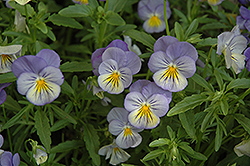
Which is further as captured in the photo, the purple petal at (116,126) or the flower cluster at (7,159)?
the purple petal at (116,126)

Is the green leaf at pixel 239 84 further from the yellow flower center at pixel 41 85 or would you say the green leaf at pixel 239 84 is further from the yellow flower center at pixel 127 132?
the yellow flower center at pixel 41 85

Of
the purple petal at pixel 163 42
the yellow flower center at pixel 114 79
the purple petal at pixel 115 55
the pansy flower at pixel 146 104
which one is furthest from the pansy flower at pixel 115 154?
the purple petal at pixel 163 42

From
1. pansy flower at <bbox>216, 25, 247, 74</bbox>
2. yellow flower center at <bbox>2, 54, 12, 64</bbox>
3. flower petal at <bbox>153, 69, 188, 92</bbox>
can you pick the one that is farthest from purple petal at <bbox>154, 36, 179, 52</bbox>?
yellow flower center at <bbox>2, 54, 12, 64</bbox>

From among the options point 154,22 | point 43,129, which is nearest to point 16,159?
point 43,129

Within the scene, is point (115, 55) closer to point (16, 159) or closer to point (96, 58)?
point (96, 58)

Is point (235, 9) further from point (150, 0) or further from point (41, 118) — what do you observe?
point (41, 118)

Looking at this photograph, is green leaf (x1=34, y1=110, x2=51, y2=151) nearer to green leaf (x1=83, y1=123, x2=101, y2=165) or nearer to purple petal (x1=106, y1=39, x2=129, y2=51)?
green leaf (x1=83, y1=123, x2=101, y2=165)

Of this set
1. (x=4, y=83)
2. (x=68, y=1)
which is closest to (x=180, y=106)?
(x=4, y=83)
